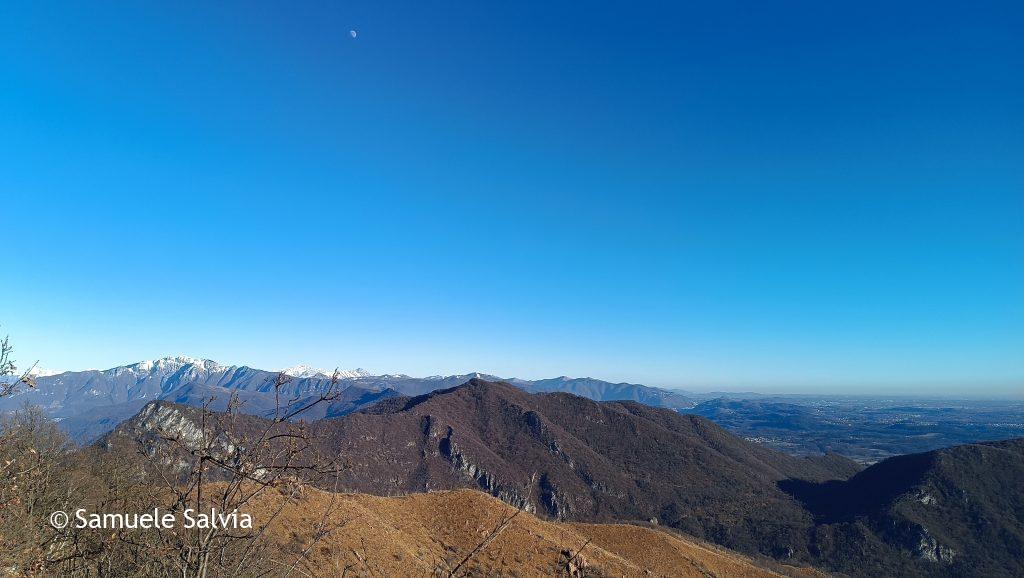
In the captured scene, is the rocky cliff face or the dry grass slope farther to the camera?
the rocky cliff face

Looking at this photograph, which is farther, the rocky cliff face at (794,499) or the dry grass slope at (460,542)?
the rocky cliff face at (794,499)

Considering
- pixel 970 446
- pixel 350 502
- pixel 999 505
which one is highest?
pixel 350 502

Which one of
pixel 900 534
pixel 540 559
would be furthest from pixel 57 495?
pixel 900 534

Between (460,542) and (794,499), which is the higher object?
(460,542)

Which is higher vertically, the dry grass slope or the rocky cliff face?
the dry grass slope

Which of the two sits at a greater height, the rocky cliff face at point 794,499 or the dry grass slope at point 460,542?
the dry grass slope at point 460,542

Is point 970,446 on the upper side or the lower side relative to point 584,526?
lower

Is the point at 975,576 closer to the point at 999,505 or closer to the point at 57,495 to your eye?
the point at 999,505

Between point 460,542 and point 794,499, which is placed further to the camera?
point 794,499
